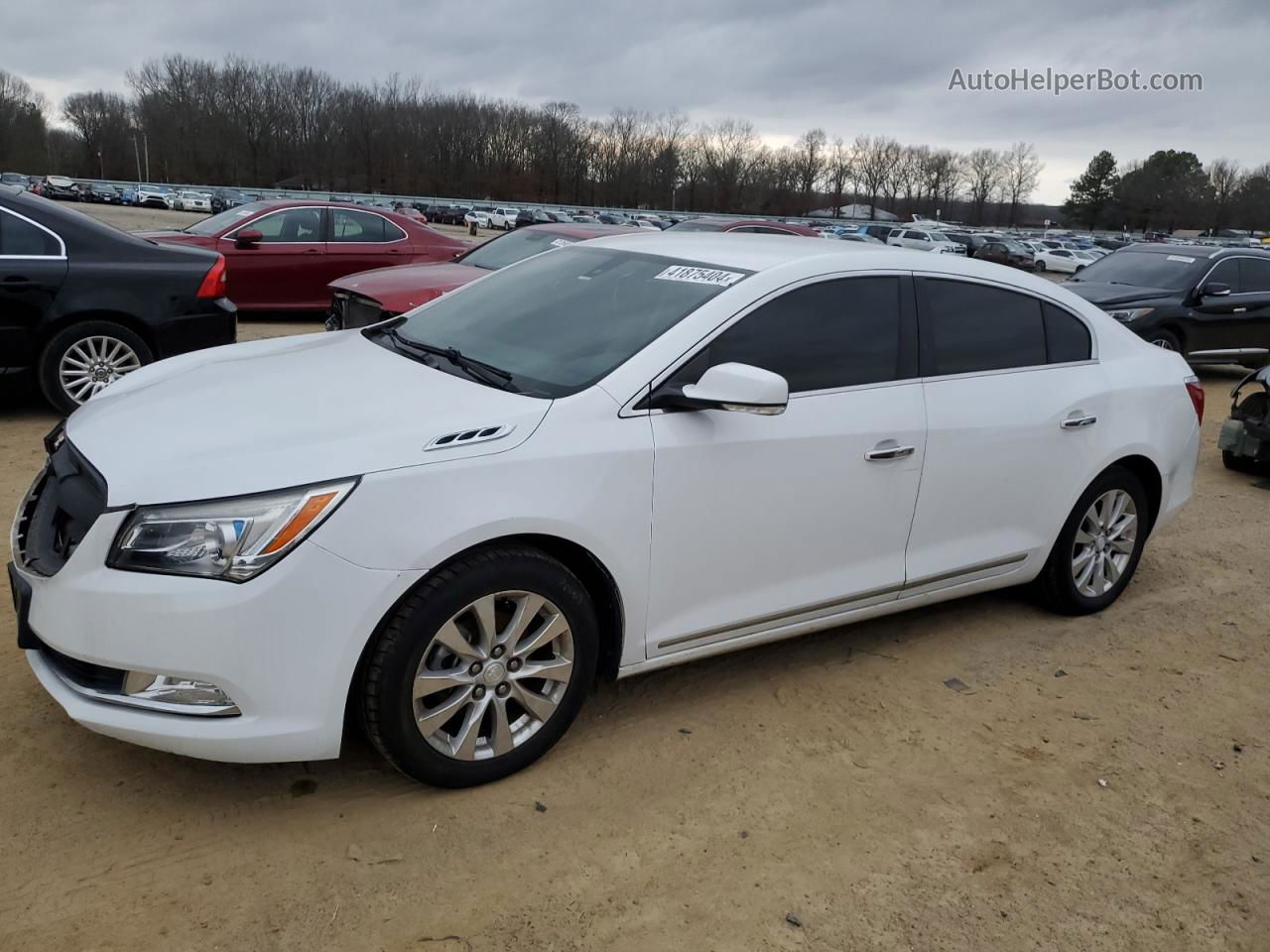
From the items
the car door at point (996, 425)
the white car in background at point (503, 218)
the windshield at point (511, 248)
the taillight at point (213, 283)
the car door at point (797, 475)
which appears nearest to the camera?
the car door at point (797, 475)

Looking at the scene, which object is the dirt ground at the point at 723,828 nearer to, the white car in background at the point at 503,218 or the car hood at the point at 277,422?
the car hood at the point at 277,422

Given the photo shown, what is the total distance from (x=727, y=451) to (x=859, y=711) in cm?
118

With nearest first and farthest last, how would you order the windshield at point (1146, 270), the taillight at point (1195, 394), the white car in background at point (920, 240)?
the taillight at point (1195, 394)
the windshield at point (1146, 270)
the white car in background at point (920, 240)

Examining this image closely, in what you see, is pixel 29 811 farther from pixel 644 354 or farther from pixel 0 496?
pixel 0 496

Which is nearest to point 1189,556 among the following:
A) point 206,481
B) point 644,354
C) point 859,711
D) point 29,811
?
point 859,711

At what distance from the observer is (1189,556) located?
582 centimetres

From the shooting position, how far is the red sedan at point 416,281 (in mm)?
7859

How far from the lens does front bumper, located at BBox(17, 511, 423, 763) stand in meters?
2.58

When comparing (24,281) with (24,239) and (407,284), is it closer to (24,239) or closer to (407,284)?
(24,239)

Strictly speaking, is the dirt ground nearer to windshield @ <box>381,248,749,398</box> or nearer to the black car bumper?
windshield @ <box>381,248,749,398</box>

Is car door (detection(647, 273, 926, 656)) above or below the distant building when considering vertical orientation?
below

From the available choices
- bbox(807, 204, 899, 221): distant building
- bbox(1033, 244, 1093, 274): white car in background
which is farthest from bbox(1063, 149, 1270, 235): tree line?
bbox(1033, 244, 1093, 274): white car in background

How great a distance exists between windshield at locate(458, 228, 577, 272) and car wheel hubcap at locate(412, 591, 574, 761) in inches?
272

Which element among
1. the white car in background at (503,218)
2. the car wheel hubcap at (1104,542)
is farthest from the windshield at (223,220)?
the white car in background at (503,218)
